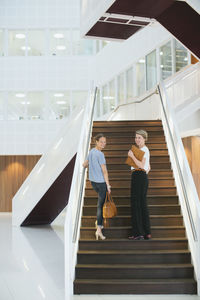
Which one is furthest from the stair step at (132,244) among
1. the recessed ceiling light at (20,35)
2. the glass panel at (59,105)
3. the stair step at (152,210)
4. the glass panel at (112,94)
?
the recessed ceiling light at (20,35)

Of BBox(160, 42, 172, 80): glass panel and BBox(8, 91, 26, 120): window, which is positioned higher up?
BBox(160, 42, 172, 80): glass panel

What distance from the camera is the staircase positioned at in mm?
7004

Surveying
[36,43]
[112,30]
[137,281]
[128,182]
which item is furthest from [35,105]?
[137,281]

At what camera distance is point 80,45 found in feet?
82.9

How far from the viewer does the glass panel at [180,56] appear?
1578 cm

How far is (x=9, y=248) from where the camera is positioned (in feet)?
39.3

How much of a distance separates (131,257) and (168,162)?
367cm

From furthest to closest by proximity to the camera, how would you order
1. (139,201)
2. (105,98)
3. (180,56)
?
(105,98)
(180,56)
(139,201)

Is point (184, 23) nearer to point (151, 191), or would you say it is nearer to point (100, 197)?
point (151, 191)

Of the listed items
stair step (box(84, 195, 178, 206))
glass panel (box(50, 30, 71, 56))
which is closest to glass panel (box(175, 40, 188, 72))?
stair step (box(84, 195, 178, 206))

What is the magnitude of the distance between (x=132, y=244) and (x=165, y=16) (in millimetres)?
5470

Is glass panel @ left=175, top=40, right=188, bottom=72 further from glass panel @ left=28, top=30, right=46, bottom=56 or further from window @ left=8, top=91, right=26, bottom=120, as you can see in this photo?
window @ left=8, top=91, right=26, bottom=120

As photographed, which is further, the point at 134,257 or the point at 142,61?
the point at 142,61

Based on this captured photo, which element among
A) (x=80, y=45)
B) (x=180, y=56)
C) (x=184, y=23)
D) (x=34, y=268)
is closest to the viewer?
(x=34, y=268)
